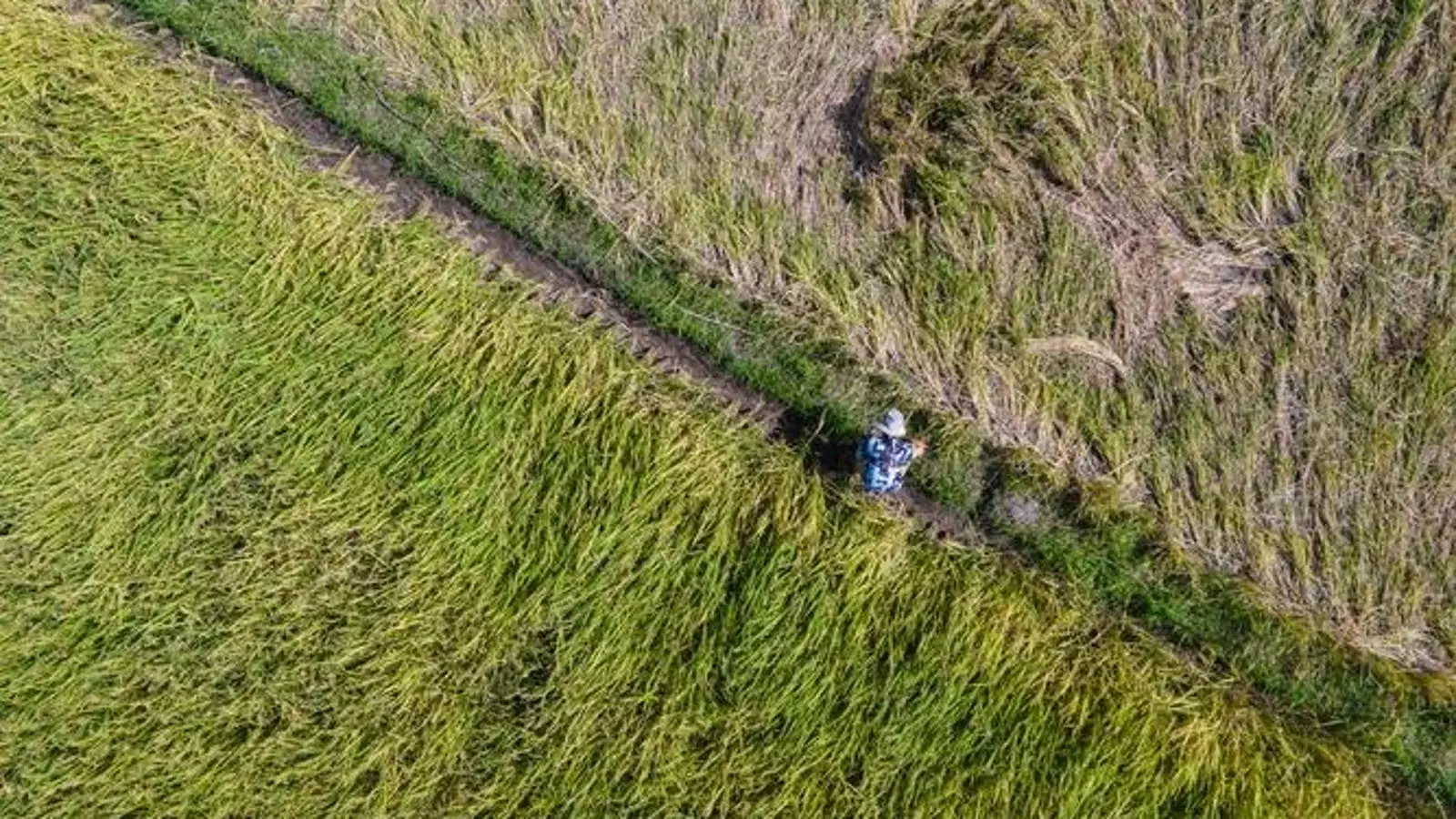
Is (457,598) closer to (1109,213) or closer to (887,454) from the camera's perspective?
(887,454)

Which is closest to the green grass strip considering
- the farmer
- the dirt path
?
the dirt path

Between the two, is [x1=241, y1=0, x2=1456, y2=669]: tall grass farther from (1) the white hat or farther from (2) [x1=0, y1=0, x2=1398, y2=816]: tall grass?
(2) [x1=0, y1=0, x2=1398, y2=816]: tall grass

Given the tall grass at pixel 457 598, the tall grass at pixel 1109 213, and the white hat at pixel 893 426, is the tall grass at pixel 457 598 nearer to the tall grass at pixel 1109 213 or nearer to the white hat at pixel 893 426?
the white hat at pixel 893 426

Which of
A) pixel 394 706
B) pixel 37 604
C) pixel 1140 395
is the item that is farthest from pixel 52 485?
pixel 1140 395

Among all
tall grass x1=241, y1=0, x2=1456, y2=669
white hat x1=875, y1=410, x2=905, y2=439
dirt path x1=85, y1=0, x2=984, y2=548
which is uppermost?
tall grass x1=241, y1=0, x2=1456, y2=669

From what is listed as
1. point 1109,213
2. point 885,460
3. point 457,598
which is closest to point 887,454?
point 885,460

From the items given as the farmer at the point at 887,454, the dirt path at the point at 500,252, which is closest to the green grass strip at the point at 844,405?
the dirt path at the point at 500,252
